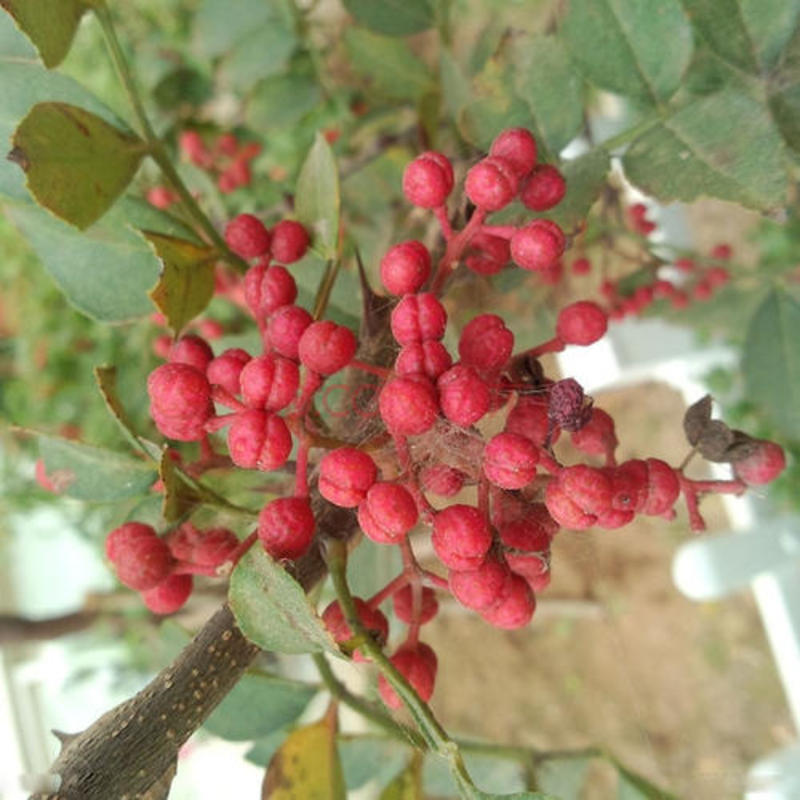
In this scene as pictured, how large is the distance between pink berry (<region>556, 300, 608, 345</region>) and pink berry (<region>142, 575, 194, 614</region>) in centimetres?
25

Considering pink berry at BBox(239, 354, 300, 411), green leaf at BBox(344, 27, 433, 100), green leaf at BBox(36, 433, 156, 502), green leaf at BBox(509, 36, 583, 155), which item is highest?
green leaf at BBox(344, 27, 433, 100)

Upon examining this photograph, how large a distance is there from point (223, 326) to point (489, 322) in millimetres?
738

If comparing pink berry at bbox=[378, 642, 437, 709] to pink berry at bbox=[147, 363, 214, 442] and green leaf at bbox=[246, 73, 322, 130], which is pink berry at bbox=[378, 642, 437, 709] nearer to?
pink berry at bbox=[147, 363, 214, 442]

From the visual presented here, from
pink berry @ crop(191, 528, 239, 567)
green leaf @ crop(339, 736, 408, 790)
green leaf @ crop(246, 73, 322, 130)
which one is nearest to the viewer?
pink berry @ crop(191, 528, 239, 567)

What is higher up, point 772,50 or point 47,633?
point 772,50

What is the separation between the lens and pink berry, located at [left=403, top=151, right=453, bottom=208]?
0.47 meters

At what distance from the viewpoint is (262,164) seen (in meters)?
1.51

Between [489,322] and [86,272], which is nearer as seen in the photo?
[489,322]

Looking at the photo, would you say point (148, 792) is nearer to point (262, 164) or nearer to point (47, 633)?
point (47, 633)

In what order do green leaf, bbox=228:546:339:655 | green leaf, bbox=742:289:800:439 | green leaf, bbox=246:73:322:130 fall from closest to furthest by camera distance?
1. green leaf, bbox=228:546:339:655
2. green leaf, bbox=742:289:800:439
3. green leaf, bbox=246:73:322:130

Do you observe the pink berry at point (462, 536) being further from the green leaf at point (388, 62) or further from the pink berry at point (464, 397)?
the green leaf at point (388, 62)

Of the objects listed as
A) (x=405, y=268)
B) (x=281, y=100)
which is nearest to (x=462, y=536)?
(x=405, y=268)

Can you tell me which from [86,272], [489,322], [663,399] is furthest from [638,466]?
[663,399]

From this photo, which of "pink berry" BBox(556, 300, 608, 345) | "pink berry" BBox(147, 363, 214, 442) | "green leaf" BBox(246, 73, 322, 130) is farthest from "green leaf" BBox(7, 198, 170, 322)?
"green leaf" BBox(246, 73, 322, 130)
